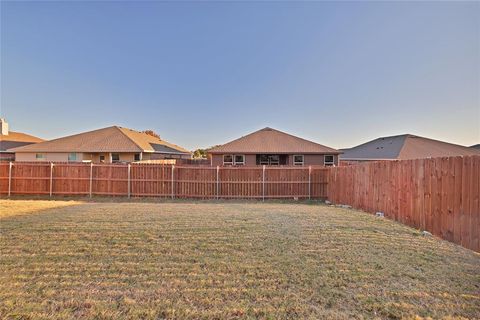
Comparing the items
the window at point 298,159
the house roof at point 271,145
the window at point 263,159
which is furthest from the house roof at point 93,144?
the window at point 298,159

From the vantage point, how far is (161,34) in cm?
1592

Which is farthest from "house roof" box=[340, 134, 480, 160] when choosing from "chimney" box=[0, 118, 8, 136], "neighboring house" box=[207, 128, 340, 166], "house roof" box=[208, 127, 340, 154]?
"chimney" box=[0, 118, 8, 136]

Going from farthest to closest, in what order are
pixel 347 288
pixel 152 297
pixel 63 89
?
pixel 63 89
pixel 347 288
pixel 152 297

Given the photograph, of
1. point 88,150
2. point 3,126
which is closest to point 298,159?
point 88,150

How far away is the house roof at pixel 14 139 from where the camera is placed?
28.5 m

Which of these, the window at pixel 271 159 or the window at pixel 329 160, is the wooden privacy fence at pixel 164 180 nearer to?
the window at pixel 329 160

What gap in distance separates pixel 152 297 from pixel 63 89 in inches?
885

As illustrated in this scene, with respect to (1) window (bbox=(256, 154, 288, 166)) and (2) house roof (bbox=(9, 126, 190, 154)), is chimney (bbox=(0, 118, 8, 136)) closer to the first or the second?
(2) house roof (bbox=(9, 126, 190, 154))

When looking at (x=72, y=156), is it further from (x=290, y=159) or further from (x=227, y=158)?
(x=290, y=159)

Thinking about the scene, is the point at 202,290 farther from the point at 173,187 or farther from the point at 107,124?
the point at 107,124

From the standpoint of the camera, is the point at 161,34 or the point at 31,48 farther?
the point at 161,34

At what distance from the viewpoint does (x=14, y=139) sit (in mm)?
30672

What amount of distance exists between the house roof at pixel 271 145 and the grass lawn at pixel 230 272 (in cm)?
1522

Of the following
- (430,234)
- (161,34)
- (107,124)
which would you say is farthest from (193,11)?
(107,124)
